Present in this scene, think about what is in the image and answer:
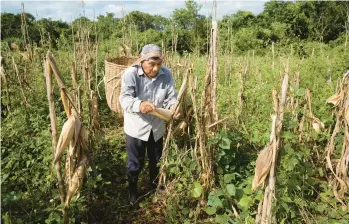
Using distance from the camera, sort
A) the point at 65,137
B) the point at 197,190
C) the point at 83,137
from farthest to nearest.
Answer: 1. the point at 197,190
2. the point at 83,137
3. the point at 65,137

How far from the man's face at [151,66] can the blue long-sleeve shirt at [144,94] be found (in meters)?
0.04

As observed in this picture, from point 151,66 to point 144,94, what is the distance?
0.76 feet

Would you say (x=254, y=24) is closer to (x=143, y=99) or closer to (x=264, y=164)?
(x=143, y=99)

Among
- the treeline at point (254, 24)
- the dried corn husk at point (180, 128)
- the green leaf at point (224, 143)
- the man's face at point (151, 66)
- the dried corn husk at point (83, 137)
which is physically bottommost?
the green leaf at point (224, 143)

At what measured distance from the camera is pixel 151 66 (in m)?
2.21

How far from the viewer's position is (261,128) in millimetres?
3039

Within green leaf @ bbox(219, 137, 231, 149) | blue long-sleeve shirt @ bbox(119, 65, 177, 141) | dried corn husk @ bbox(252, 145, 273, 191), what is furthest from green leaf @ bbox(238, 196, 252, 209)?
blue long-sleeve shirt @ bbox(119, 65, 177, 141)

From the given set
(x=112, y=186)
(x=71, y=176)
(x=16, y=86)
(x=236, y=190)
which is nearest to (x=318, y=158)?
(x=236, y=190)

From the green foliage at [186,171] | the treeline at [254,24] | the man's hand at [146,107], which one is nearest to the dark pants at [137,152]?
the green foliage at [186,171]

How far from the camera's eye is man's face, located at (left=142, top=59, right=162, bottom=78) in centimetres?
219

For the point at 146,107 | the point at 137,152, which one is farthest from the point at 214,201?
the point at 146,107

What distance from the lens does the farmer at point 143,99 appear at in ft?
7.18

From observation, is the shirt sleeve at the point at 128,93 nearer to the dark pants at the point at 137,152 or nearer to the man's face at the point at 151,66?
the man's face at the point at 151,66

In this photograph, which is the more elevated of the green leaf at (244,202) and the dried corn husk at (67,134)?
the dried corn husk at (67,134)
